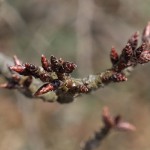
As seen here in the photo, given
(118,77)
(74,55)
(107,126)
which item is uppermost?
(74,55)

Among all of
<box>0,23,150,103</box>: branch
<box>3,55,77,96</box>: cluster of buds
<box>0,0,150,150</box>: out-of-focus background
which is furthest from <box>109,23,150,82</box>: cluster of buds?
<box>0,0,150,150</box>: out-of-focus background

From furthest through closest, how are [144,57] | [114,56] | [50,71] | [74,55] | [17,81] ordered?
1. [74,55]
2. [17,81]
3. [114,56]
4. [144,57]
5. [50,71]

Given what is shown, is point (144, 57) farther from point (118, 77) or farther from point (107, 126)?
point (107, 126)

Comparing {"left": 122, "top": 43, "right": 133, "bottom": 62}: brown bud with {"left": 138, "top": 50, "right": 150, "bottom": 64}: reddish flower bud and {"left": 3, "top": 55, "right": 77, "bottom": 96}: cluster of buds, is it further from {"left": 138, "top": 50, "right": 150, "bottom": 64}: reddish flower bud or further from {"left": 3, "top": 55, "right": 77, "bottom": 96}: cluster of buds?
{"left": 3, "top": 55, "right": 77, "bottom": 96}: cluster of buds

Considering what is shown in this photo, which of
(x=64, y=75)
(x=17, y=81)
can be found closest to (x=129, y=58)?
(x=64, y=75)

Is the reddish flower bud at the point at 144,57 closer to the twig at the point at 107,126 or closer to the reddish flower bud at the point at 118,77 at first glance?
the reddish flower bud at the point at 118,77

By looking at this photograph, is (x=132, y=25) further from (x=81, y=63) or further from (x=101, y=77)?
(x=101, y=77)

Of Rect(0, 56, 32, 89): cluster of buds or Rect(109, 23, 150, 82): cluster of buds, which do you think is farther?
Rect(0, 56, 32, 89): cluster of buds
